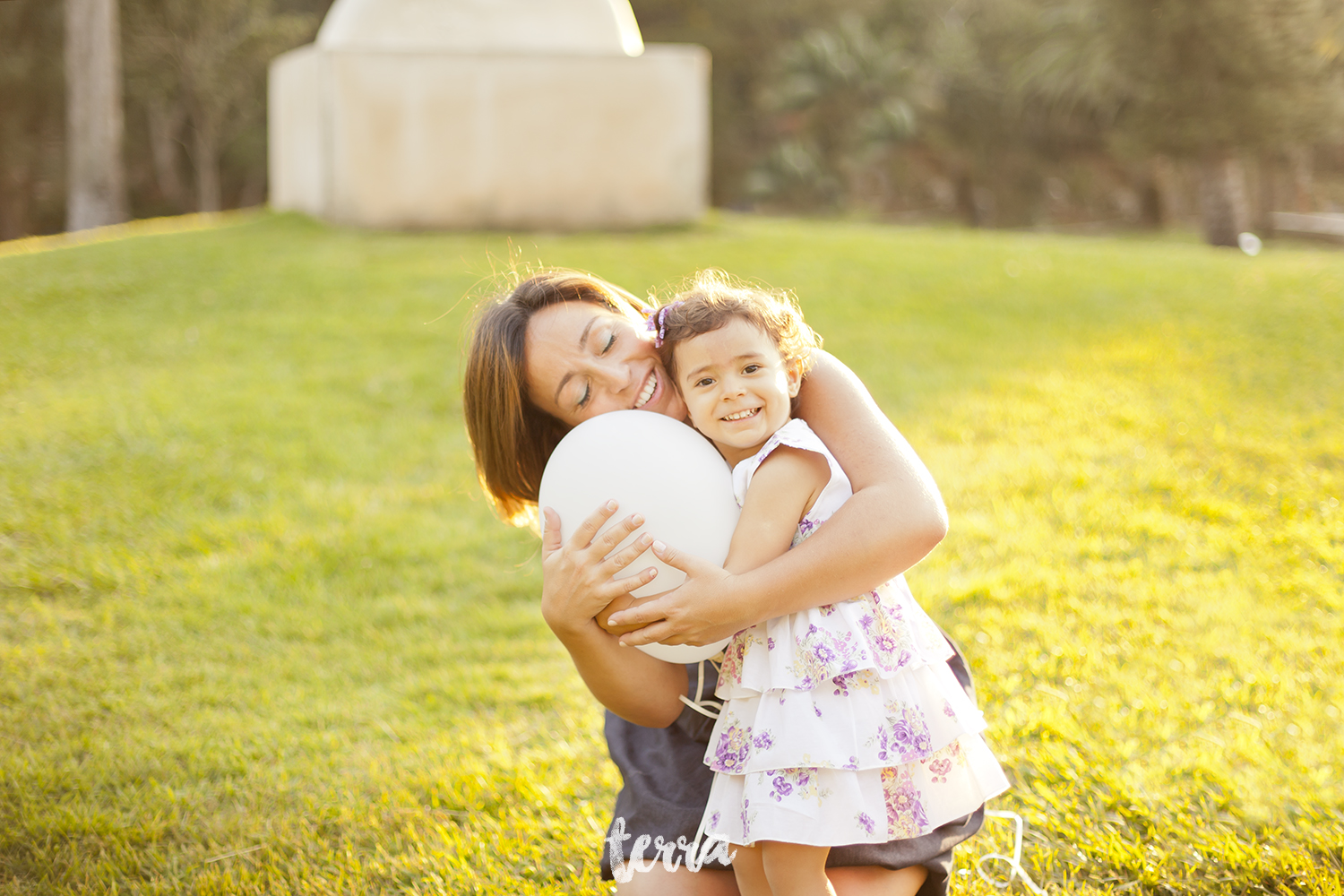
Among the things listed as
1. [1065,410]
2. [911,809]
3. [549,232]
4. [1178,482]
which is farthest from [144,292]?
[911,809]

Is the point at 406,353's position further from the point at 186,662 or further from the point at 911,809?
the point at 911,809

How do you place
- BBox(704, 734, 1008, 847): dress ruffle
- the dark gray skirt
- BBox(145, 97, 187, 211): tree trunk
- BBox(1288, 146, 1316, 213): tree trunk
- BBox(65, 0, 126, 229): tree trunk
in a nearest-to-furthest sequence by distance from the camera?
BBox(704, 734, 1008, 847): dress ruffle
the dark gray skirt
BBox(65, 0, 126, 229): tree trunk
BBox(145, 97, 187, 211): tree trunk
BBox(1288, 146, 1316, 213): tree trunk

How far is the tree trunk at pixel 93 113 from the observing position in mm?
14125

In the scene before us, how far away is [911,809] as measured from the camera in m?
1.86

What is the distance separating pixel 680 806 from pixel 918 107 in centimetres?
2854

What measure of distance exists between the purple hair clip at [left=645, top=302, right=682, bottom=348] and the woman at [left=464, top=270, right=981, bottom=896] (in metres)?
0.10

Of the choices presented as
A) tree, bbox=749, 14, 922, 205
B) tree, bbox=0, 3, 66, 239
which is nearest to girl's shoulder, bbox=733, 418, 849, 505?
tree, bbox=0, 3, 66, 239

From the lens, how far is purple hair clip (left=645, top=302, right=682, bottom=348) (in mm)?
2010

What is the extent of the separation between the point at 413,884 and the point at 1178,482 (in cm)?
437

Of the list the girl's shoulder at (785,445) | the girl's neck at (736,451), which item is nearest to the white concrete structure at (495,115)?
the girl's neck at (736,451)

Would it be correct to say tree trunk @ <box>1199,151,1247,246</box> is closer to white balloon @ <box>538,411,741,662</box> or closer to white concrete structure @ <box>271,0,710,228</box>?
white concrete structure @ <box>271,0,710,228</box>

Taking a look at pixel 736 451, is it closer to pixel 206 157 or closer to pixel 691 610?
pixel 691 610

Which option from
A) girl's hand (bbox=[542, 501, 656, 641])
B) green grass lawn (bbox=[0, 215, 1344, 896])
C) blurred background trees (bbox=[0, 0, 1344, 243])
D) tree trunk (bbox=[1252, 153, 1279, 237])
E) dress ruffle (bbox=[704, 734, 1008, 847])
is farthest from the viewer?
tree trunk (bbox=[1252, 153, 1279, 237])

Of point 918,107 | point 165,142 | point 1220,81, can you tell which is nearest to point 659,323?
point 1220,81
